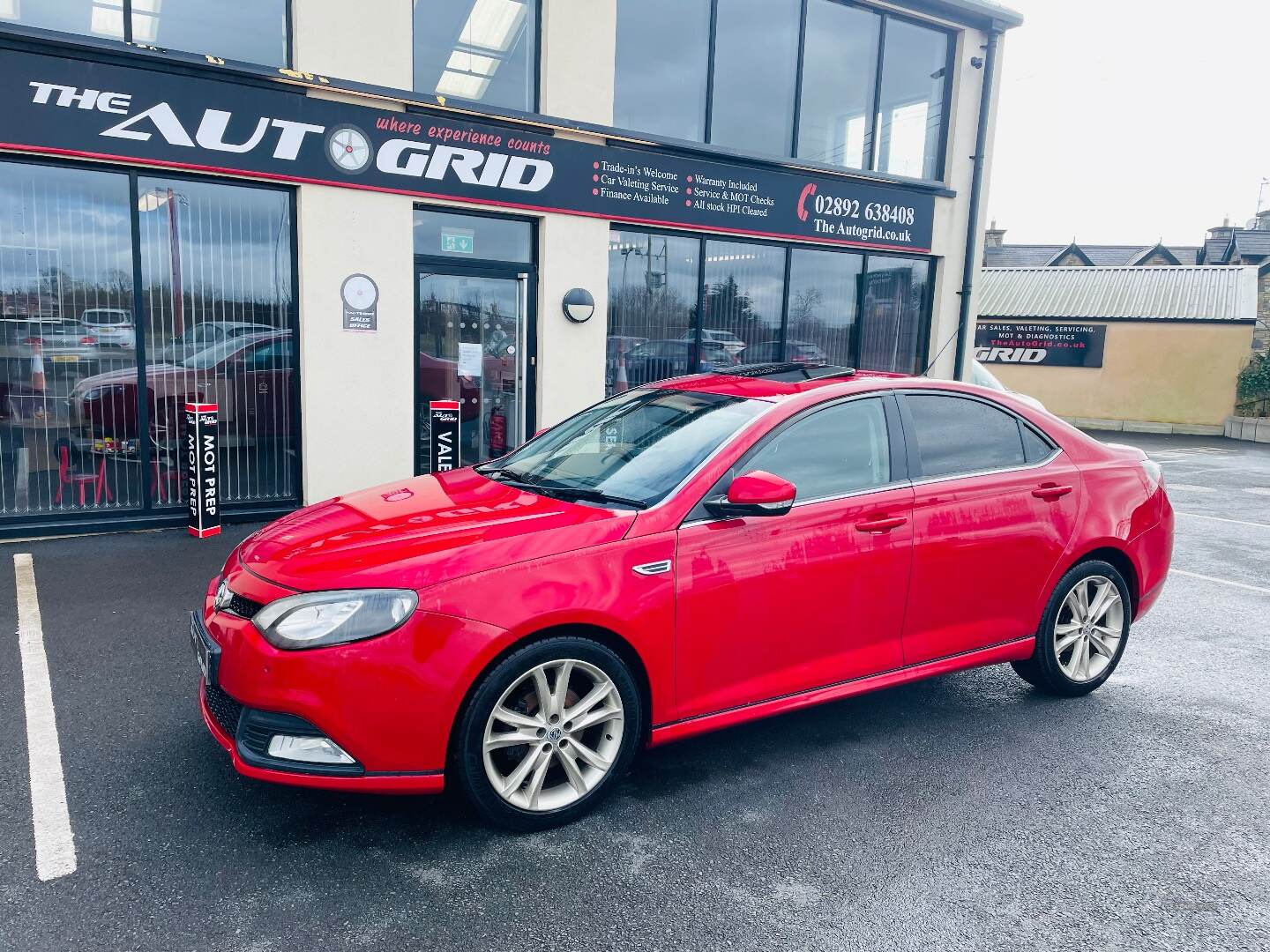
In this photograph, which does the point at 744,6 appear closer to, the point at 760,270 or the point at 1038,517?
the point at 760,270

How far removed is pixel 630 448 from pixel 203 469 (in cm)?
496

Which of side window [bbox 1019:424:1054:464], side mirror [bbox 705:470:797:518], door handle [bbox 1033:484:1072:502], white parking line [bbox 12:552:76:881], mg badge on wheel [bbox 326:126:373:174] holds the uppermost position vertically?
mg badge on wheel [bbox 326:126:373:174]

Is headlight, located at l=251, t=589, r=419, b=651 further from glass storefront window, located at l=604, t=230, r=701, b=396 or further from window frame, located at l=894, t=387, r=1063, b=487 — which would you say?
A: glass storefront window, located at l=604, t=230, r=701, b=396

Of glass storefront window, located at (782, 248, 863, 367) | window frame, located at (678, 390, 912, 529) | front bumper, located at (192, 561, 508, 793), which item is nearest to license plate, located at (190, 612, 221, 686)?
front bumper, located at (192, 561, 508, 793)

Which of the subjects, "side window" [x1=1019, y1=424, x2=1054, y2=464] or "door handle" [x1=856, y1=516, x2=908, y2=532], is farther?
"side window" [x1=1019, y1=424, x2=1054, y2=464]

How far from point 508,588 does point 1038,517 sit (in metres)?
2.63

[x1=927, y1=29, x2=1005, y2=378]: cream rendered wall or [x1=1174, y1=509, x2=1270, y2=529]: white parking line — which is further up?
[x1=927, y1=29, x2=1005, y2=378]: cream rendered wall

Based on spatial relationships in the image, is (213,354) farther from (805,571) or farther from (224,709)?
(805,571)

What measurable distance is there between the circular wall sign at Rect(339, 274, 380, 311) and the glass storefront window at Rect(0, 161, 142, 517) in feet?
5.64

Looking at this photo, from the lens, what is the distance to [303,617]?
2.96 m

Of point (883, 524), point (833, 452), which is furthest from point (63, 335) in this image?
point (883, 524)

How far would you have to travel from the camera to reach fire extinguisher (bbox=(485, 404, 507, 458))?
955 cm

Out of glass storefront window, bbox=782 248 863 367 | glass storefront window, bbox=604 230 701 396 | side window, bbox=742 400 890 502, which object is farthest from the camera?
glass storefront window, bbox=782 248 863 367

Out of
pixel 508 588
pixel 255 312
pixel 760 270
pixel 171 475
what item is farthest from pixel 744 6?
pixel 508 588
